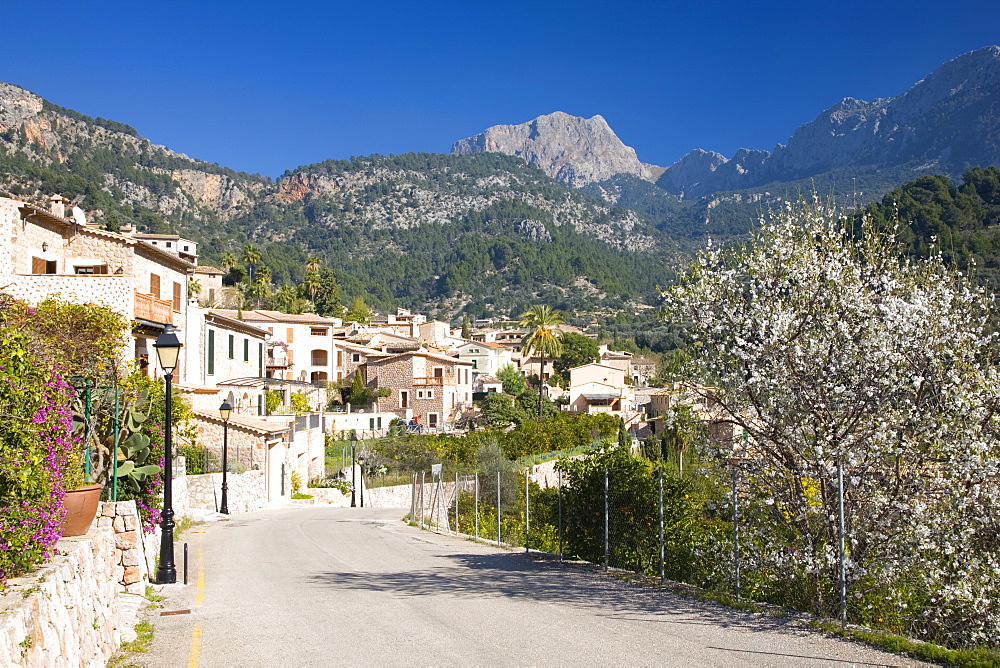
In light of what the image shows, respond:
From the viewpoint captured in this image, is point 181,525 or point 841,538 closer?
point 841,538

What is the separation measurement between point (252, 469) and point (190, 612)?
26009 millimetres

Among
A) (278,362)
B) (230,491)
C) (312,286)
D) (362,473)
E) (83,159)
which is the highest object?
(83,159)

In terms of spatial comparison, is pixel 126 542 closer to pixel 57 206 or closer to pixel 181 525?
pixel 181 525

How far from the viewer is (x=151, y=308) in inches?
1165

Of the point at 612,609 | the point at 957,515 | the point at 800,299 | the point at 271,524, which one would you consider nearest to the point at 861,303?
the point at 800,299

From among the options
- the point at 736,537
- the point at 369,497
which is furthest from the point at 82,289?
the point at 736,537

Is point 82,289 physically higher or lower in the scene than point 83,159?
lower

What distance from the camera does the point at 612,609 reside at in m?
11.2

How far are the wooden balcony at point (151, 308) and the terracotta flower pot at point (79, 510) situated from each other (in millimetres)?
20394

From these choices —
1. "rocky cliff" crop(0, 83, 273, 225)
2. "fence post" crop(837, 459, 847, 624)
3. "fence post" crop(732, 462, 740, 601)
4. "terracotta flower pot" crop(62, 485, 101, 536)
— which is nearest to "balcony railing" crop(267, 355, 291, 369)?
"terracotta flower pot" crop(62, 485, 101, 536)

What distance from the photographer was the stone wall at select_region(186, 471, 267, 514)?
102 ft

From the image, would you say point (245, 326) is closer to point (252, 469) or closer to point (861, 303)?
point (252, 469)

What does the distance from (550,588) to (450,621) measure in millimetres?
2749

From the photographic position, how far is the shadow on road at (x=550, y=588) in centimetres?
1047
